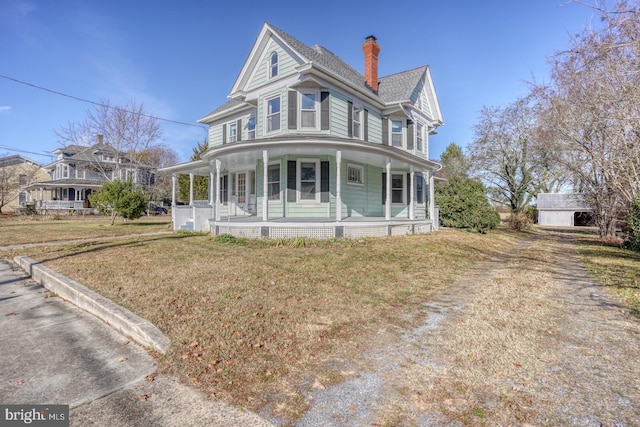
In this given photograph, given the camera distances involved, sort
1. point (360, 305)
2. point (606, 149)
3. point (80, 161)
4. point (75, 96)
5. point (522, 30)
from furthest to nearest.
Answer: point (80, 161), point (75, 96), point (606, 149), point (522, 30), point (360, 305)

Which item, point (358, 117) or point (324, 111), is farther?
point (358, 117)

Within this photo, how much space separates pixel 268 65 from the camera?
14234 mm

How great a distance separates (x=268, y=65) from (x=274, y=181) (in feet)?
17.8

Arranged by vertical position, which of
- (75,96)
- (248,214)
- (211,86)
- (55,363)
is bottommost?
(55,363)

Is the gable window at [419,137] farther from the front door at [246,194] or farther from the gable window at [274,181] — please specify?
the front door at [246,194]

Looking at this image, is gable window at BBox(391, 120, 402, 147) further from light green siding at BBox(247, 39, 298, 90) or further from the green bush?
light green siding at BBox(247, 39, 298, 90)

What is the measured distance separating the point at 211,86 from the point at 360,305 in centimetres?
2419

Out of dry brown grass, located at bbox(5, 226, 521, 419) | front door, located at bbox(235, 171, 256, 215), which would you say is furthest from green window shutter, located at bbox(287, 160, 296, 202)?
front door, located at bbox(235, 171, 256, 215)

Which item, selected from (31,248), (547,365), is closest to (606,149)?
(547,365)

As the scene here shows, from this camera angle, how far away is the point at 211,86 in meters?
24.3

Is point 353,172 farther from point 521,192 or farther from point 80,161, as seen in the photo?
point 80,161

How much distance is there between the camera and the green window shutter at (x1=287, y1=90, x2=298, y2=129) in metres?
13.1

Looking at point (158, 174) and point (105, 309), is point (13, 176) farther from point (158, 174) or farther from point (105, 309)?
point (105, 309)

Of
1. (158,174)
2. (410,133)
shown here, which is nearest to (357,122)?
(410,133)
